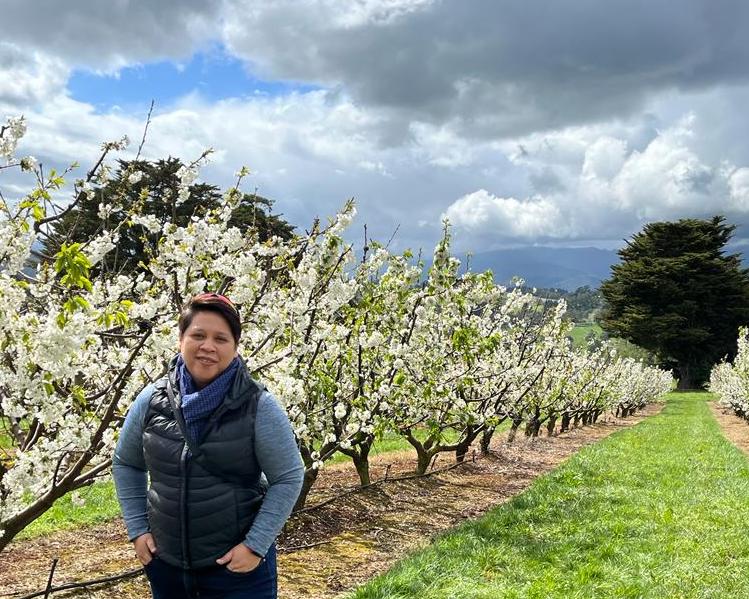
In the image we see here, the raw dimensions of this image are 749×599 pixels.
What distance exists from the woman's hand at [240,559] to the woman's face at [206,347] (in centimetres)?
73

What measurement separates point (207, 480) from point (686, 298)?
62.7 meters

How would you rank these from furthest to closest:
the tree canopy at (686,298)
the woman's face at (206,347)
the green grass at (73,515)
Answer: the tree canopy at (686,298), the green grass at (73,515), the woman's face at (206,347)

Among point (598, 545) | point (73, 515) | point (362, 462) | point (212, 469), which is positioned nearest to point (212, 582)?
point (212, 469)

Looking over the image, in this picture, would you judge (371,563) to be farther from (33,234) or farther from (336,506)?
(33,234)

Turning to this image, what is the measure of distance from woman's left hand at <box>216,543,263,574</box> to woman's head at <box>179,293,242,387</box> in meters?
0.74

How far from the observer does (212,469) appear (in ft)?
8.61

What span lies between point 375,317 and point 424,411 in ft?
7.51

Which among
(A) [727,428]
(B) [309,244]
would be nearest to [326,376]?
A: (B) [309,244]

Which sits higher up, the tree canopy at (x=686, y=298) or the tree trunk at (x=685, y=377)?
the tree canopy at (x=686, y=298)

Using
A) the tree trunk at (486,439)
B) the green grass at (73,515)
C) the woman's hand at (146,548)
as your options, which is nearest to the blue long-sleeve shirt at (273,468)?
the woman's hand at (146,548)

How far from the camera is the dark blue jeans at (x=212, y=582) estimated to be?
266 cm

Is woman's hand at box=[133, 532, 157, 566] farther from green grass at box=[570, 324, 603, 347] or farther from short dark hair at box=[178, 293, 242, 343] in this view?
green grass at box=[570, 324, 603, 347]

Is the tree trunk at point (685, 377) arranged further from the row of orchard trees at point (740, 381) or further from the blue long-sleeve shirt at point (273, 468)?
the blue long-sleeve shirt at point (273, 468)

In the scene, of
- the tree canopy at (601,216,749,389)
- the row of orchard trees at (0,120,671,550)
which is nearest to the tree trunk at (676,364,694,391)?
the tree canopy at (601,216,749,389)
